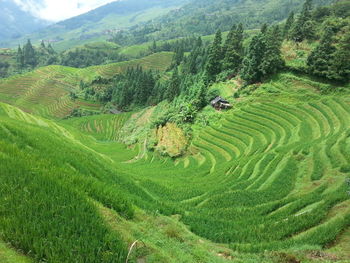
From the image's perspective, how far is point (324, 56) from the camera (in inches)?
1518

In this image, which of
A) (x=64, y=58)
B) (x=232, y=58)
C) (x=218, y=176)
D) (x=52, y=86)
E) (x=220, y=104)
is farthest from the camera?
(x=64, y=58)

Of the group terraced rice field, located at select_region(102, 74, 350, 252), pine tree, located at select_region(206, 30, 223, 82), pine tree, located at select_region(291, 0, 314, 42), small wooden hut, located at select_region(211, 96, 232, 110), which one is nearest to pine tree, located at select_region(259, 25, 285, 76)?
terraced rice field, located at select_region(102, 74, 350, 252)

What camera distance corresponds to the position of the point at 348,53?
36344 millimetres

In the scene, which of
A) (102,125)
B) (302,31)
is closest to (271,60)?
(302,31)

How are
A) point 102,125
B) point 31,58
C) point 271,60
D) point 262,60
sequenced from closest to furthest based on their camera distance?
point 271,60 < point 262,60 < point 102,125 < point 31,58

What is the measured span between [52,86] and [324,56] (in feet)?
394

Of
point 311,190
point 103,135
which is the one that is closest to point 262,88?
point 311,190

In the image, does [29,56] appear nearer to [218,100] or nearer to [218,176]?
[218,100]

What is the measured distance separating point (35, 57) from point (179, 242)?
8387 inches

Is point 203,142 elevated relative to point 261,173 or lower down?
lower down

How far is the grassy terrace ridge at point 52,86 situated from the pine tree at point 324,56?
8175 cm

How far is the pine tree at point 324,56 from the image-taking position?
3794cm

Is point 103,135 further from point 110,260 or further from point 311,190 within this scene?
point 110,260

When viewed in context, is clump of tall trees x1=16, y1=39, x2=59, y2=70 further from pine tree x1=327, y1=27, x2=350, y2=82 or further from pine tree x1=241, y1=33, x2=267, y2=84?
pine tree x1=327, y1=27, x2=350, y2=82
